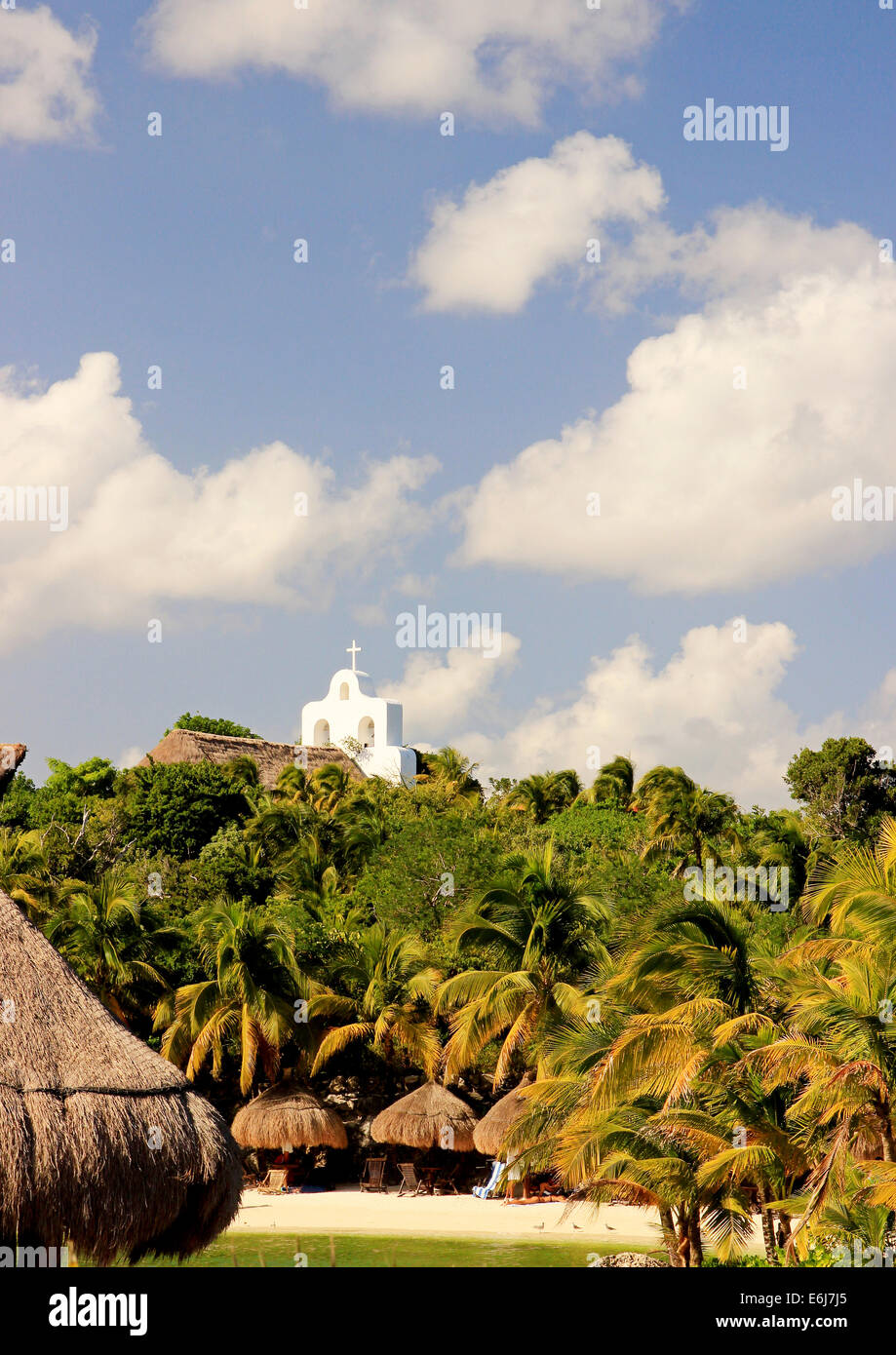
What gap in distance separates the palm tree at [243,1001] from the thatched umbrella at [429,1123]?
7.73 ft

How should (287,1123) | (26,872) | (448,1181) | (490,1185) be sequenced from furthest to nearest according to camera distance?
(26,872)
(448,1181)
(287,1123)
(490,1185)

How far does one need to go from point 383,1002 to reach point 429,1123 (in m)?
2.36

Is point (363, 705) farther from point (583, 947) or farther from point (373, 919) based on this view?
point (583, 947)

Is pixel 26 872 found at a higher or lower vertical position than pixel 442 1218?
higher

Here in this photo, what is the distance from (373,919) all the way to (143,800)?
12.9 metres

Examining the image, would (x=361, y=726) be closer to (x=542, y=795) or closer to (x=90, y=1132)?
(x=542, y=795)

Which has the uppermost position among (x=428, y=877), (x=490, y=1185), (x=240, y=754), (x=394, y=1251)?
(x=240, y=754)

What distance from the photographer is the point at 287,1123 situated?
76.7ft

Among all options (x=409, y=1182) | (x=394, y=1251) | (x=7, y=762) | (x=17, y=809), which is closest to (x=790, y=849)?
(x=409, y=1182)

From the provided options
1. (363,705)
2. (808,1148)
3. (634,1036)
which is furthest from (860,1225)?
(363,705)

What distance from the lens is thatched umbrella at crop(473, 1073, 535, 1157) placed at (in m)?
22.3

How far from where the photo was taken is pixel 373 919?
29.4 meters

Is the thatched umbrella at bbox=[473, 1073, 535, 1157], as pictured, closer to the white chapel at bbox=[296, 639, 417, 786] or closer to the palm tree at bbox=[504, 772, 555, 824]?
the palm tree at bbox=[504, 772, 555, 824]
